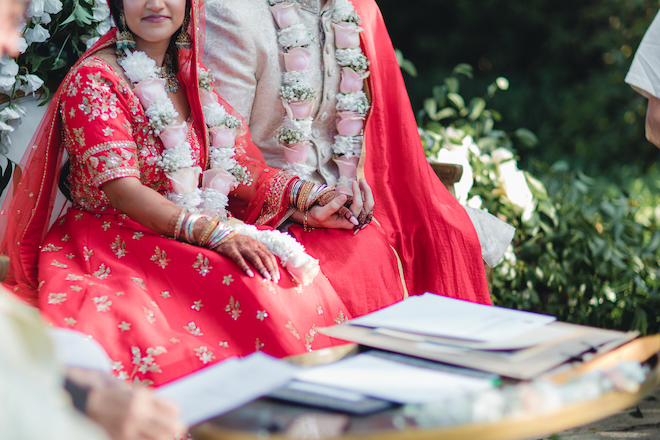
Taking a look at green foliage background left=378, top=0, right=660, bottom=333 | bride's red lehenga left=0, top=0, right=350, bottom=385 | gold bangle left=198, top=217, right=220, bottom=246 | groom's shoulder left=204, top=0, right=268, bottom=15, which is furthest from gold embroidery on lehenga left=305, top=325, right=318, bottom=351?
green foliage background left=378, top=0, right=660, bottom=333

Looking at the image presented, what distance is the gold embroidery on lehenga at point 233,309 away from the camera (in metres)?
1.69

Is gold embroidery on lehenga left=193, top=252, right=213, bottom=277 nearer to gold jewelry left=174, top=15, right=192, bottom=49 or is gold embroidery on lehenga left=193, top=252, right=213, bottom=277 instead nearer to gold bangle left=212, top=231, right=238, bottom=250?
→ gold bangle left=212, top=231, right=238, bottom=250

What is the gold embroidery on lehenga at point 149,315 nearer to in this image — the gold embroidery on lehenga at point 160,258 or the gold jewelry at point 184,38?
the gold embroidery on lehenga at point 160,258

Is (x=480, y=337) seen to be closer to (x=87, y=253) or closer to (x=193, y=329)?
(x=193, y=329)

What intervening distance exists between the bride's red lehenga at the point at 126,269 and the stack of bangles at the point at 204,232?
32mm

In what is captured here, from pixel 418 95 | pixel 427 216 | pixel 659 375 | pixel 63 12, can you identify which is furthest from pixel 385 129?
pixel 418 95

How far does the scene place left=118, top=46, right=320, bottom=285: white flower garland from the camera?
71.2 inches

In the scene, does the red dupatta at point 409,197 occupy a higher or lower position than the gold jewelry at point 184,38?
lower

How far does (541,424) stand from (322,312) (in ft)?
3.23

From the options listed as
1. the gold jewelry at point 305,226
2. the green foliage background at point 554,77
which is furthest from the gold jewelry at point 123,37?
the green foliage background at point 554,77

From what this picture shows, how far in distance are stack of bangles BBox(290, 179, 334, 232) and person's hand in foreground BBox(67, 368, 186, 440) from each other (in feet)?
4.37

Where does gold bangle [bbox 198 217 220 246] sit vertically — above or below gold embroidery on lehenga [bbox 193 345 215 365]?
above

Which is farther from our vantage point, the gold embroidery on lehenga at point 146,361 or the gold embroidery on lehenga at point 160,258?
the gold embroidery on lehenga at point 160,258

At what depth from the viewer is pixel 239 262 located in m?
Result: 1.70
